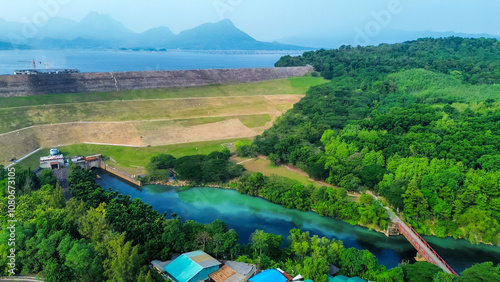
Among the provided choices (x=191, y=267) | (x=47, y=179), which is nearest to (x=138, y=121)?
(x=47, y=179)

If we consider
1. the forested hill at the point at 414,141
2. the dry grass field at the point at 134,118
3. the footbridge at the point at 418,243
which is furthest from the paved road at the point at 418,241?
the dry grass field at the point at 134,118

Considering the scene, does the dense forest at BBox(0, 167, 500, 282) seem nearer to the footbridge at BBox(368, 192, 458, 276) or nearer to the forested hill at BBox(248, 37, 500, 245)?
the footbridge at BBox(368, 192, 458, 276)

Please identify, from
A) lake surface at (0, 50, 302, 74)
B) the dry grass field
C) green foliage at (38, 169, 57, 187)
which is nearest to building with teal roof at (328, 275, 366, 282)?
green foliage at (38, 169, 57, 187)

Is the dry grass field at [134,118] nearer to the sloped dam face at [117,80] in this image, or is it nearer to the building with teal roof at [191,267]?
the sloped dam face at [117,80]

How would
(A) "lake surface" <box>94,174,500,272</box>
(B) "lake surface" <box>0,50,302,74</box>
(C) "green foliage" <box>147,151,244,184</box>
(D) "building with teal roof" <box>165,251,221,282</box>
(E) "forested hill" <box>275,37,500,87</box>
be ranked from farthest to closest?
1. (B) "lake surface" <box>0,50,302,74</box>
2. (E) "forested hill" <box>275,37,500,87</box>
3. (C) "green foliage" <box>147,151,244,184</box>
4. (A) "lake surface" <box>94,174,500,272</box>
5. (D) "building with teal roof" <box>165,251,221,282</box>

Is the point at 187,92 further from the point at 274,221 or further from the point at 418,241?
the point at 418,241

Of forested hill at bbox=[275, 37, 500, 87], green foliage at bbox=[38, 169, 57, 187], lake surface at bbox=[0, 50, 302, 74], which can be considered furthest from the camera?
lake surface at bbox=[0, 50, 302, 74]
